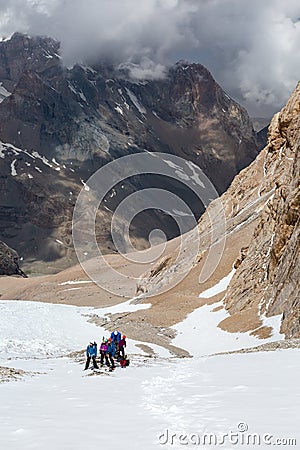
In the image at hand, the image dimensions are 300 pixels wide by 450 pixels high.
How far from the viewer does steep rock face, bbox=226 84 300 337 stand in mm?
36781

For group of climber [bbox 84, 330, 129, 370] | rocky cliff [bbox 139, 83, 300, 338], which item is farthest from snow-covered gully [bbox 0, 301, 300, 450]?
rocky cliff [bbox 139, 83, 300, 338]

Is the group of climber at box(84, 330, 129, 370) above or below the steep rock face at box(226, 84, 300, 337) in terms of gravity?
below

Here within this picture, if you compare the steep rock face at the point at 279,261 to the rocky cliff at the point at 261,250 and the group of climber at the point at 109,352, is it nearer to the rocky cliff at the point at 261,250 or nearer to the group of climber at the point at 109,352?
the rocky cliff at the point at 261,250

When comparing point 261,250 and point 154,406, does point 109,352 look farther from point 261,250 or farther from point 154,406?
point 261,250

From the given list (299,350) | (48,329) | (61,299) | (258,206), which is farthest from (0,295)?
(299,350)

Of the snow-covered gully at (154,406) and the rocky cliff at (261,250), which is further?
the rocky cliff at (261,250)

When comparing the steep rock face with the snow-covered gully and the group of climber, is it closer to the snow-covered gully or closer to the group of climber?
the group of climber

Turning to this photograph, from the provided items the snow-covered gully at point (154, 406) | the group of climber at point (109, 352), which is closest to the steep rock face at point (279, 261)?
the group of climber at point (109, 352)

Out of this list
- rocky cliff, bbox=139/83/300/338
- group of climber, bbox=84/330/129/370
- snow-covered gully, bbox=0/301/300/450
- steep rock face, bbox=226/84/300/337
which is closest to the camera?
snow-covered gully, bbox=0/301/300/450

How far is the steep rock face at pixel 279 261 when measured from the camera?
36781 mm

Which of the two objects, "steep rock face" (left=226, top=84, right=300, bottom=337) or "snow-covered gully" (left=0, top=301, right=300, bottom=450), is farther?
"steep rock face" (left=226, top=84, right=300, bottom=337)

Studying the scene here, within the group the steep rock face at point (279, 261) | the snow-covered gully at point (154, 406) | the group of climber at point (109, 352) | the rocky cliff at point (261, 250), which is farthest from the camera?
the rocky cliff at point (261, 250)

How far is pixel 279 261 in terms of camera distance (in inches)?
1718

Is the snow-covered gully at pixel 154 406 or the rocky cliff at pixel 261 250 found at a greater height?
the rocky cliff at pixel 261 250
